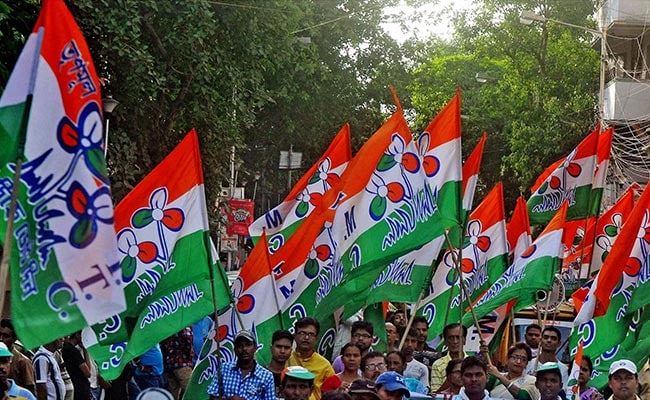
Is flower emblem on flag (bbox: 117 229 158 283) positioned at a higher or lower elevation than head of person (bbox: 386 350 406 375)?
higher

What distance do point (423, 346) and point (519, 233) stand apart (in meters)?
3.32

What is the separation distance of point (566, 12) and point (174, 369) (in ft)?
121

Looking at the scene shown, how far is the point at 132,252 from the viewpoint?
10352 millimetres

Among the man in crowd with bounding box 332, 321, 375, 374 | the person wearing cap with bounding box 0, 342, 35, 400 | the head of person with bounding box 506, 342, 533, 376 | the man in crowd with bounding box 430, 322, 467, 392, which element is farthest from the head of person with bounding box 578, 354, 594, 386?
the person wearing cap with bounding box 0, 342, 35, 400

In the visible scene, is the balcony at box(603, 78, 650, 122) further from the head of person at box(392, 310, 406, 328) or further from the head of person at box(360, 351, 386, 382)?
the head of person at box(360, 351, 386, 382)

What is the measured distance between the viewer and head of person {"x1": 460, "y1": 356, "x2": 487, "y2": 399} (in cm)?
926

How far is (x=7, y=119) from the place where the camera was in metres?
6.06

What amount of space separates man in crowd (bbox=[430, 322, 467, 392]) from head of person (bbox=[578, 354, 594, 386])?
958 millimetres

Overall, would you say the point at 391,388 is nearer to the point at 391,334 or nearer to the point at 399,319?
the point at 391,334

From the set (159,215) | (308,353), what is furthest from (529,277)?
(159,215)

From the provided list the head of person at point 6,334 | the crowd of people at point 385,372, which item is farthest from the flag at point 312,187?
the head of person at point 6,334

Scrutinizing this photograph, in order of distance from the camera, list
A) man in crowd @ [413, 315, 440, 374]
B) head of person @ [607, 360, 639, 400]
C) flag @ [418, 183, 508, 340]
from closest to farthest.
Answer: head of person @ [607, 360, 639, 400]
man in crowd @ [413, 315, 440, 374]
flag @ [418, 183, 508, 340]

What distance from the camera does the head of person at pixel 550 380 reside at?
9.81 meters

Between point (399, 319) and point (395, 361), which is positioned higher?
point (395, 361)
